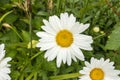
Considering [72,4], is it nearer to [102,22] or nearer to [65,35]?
[102,22]

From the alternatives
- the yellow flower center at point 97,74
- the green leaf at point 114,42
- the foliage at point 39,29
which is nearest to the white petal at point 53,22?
the foliage at point 39,29

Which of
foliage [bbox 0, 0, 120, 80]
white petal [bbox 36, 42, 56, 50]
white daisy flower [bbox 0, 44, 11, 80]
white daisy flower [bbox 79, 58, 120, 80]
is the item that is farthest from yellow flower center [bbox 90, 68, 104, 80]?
white daisy flower [bbox 0, 44, 11, 80]

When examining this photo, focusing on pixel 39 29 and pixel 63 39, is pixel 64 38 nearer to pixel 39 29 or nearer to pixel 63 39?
pixel 63 39

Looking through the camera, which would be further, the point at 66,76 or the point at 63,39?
the point at 66,76

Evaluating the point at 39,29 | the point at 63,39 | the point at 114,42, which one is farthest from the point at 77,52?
the point at 39,29

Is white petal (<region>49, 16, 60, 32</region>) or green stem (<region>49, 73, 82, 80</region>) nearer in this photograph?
white petal (<region>49, 16, 60, 32</region>)

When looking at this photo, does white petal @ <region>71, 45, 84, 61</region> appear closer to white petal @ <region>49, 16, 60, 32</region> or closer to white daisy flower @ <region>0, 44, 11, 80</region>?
white petal @ <region>49, 16, 60, 32</region>

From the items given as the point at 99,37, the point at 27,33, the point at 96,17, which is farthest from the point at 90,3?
the point at 27,33
